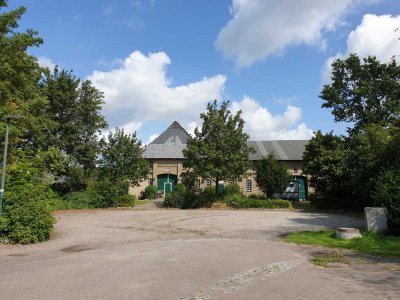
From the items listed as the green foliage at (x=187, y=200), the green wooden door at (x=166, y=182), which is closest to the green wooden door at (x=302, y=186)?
the green wooden door at (x=166, y=182)

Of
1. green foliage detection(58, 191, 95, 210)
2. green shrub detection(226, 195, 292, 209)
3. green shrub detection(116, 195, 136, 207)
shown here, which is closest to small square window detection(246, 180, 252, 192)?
green shrub detection(226, 195, 292, 209)

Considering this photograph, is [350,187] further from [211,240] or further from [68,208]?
[68,208]

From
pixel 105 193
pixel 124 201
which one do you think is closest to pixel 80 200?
pixel 105 193

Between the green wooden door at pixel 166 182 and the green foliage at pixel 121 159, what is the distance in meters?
15.7

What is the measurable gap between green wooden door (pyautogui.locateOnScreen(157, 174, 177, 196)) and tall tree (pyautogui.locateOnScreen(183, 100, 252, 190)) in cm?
1749

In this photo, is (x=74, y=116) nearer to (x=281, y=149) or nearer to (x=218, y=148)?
(x=218, y=148)

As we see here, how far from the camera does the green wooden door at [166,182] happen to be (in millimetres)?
48312

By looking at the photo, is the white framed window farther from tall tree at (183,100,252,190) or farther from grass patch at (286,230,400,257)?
grass patch at (286,230,400,257)

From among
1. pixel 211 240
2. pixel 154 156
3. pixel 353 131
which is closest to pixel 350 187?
pixel 353 131

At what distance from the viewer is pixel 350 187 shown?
2823cm

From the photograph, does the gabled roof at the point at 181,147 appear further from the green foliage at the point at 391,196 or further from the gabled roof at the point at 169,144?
the green foliage at the point at 391,196

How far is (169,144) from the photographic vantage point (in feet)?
171

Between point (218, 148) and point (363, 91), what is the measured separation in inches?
478

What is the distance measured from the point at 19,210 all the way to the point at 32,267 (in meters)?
4.74
